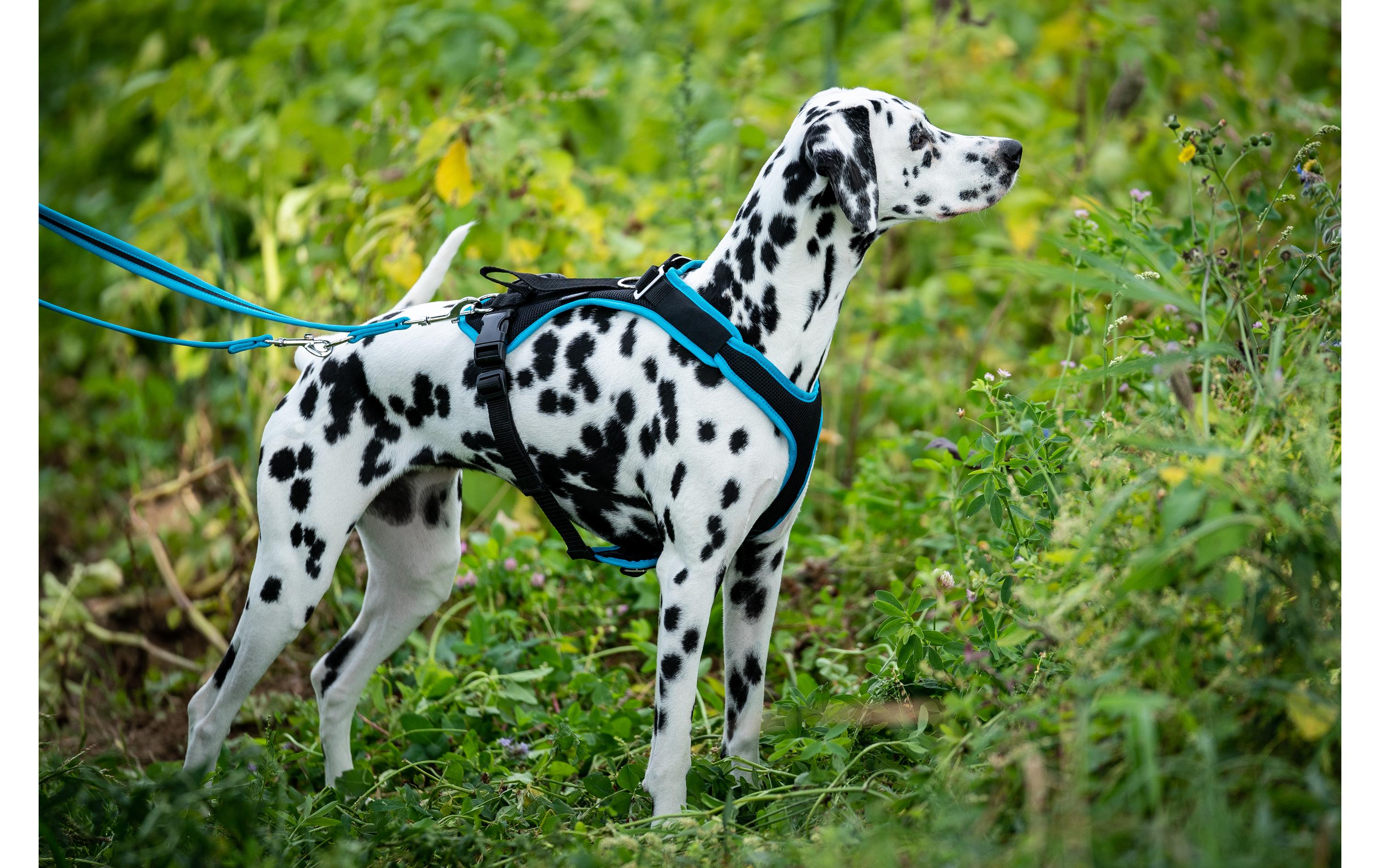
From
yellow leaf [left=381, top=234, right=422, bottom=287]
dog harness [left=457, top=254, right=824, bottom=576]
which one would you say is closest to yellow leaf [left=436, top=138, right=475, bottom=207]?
yellow leaf [left=381, top=234, right=422, bottom=287]

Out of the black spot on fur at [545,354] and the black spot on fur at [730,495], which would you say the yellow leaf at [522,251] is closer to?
the black spot on fur at [545,354]

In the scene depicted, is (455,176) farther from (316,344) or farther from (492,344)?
(492,344)

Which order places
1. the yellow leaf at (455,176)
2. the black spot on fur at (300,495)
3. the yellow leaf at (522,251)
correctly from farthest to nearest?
the yellow leaf at (522,251) → the yellow leaf at (455,176) → the black spot on fur at (300,495)

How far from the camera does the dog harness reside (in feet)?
9.30

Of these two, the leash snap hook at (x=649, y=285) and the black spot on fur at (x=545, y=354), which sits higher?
the leash snap hook at (x=649, y=285)

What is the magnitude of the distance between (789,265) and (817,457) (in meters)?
3.29

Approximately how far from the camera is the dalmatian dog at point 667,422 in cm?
281

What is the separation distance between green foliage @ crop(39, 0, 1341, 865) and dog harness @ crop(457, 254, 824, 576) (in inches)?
23.9

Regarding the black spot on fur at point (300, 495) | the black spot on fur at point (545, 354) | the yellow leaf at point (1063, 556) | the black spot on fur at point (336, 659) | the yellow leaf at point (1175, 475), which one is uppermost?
the black spot on fur at point (545, 354)

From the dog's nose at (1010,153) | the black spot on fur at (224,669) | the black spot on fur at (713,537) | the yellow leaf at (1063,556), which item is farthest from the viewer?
the black spot on fur at (224,669)

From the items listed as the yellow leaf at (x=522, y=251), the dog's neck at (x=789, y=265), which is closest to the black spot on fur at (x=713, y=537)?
the dog's neck at (x=789, y=265)

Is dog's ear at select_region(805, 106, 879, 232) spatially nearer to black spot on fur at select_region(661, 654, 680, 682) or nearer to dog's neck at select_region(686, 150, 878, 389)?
dog's neck at select_region(686, 150, 878, 389)

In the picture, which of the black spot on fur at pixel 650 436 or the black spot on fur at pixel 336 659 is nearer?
the black spot on fur at pixel 650 436

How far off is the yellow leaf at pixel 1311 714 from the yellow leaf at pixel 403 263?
12.5ft
